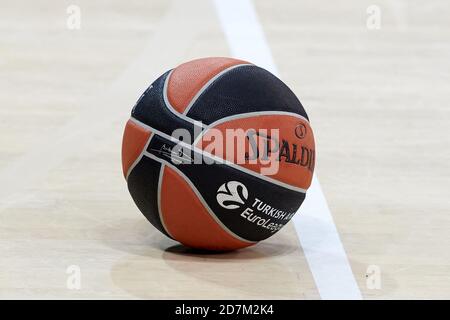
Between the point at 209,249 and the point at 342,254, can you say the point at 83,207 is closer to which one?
the point at 209,249

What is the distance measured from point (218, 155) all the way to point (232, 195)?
183mm

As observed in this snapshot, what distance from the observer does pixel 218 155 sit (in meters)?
4.14

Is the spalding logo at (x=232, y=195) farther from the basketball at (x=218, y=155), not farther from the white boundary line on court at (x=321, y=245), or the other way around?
the white boundary line on court at (x=321, y=245)

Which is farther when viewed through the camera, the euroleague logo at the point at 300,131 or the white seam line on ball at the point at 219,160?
the euroleague logo at the point at 300,131

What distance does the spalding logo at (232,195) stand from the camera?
4148mm

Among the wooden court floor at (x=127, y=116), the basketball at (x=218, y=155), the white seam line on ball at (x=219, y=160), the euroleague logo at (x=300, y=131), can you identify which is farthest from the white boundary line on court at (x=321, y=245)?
the euroleague logo at (x=300, y=131)

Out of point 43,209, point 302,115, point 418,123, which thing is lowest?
point 418,123

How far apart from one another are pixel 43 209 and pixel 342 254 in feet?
5.35

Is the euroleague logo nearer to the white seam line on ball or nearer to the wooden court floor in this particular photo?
the white seam line on ball

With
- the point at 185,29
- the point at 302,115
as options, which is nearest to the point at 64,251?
the point at 302,115

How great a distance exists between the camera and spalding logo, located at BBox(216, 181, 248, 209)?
13.6 ft

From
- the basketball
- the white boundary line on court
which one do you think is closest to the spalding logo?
the basketball

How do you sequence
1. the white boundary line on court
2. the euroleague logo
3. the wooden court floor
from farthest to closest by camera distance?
the euroleague logo, the wooden court floor, the white boundary line on court

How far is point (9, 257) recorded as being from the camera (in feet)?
14.3
